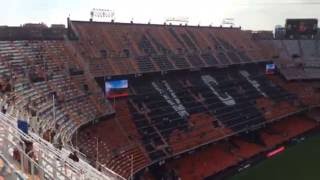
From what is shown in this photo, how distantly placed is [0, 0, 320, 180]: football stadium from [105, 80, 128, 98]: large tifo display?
89mm

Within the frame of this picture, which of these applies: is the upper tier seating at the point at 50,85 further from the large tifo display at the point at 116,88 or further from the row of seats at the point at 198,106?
the row of seats at the point at 198,106

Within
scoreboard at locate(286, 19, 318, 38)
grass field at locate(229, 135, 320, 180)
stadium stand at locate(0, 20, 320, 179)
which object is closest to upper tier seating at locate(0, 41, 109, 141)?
stadium stand at locate(0, 20, 320, 179)

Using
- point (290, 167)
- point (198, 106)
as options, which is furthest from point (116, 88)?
point (290, 167)

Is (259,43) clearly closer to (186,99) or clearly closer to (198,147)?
(186,99)

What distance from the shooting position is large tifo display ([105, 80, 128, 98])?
113 feet

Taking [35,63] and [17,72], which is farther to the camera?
[35,63]

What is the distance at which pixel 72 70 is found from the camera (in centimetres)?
3219

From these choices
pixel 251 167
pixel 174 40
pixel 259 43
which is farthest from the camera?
pixel 259 43

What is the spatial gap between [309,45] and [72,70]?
132ft

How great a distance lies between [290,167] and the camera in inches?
1378

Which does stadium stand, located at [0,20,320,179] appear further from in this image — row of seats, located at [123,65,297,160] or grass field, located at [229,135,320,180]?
grass field, located at [229,135,320,180]

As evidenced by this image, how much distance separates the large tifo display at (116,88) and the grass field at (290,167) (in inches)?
453

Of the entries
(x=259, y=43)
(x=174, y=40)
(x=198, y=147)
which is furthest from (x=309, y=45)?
(x=198, y=147)

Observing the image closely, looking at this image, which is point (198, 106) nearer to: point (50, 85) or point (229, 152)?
point (229, 152)
